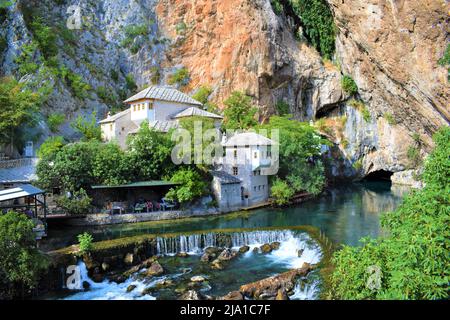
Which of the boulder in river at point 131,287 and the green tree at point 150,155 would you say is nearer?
the boulder in river at point 131,287

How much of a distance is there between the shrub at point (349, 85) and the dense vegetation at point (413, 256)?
130 ft

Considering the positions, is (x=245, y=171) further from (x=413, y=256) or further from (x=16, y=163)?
(x=413, y=256)

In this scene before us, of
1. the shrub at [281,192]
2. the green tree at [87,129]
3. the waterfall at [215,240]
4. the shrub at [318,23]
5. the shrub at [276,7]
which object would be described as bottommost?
the waterfall at [215,240]

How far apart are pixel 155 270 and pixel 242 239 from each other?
6.33 m

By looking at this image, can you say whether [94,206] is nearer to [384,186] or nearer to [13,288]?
[13,288]

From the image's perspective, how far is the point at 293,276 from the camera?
1594cm

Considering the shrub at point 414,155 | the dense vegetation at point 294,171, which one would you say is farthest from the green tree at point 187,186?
the shrub at point 414,155

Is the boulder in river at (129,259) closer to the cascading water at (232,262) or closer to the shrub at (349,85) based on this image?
the cascading water at (232,262)

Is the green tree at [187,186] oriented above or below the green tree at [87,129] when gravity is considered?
below

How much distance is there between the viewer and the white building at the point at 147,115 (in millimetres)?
36094

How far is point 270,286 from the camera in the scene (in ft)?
49.4

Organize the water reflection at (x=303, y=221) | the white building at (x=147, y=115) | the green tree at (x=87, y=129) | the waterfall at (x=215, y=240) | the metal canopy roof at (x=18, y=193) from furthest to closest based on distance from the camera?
1. the green tree at (x=87, y=129)
2. the white building at (x=147, y=115)
3. the water reflection at (x=303, y=221)
4. the waterfall at (x=215, y=240)
5. the metal canopy roof at (x=18, y=193)

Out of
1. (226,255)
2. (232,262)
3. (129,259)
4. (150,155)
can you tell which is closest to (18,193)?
(129,259)

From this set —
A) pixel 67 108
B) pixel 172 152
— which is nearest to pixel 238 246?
pixel 172 152
